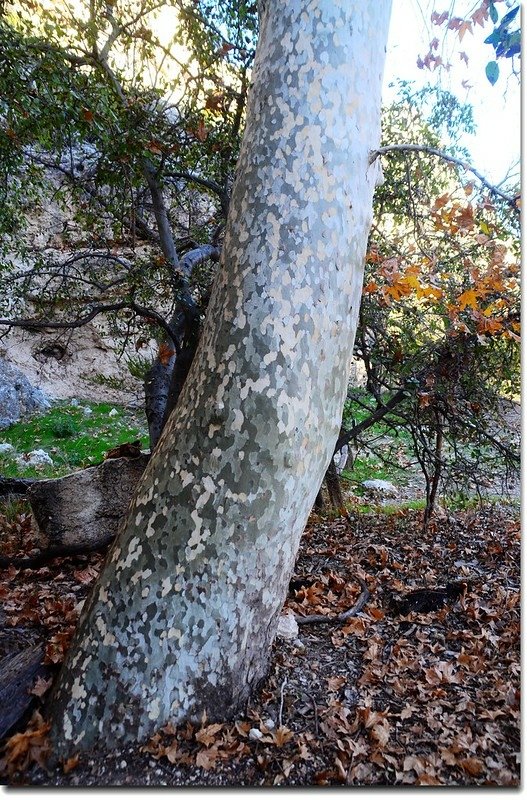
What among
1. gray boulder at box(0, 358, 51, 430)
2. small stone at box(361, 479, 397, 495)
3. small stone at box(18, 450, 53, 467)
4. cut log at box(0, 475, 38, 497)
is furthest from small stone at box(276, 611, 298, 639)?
gray boulder at box(0, 358, 51, 430)

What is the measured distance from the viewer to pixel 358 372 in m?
4.76

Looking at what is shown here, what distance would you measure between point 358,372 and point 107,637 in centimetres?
351

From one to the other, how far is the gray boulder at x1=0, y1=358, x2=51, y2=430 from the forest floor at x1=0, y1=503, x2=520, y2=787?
6568 millimetres

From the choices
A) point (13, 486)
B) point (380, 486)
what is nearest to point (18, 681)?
point (13, 486)

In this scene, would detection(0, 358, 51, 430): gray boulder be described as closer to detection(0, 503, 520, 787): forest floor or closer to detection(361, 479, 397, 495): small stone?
detection(361, 479, 397, 495): small stone

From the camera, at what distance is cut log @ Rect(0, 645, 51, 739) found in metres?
1.78

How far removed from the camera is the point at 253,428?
5.46 ft

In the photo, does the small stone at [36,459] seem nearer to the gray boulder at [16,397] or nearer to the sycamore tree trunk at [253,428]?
the gray boulder at [16,397]

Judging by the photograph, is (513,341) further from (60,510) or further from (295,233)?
(60,510)

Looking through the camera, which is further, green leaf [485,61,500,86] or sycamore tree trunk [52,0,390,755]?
green leaf [485,61,500,86]

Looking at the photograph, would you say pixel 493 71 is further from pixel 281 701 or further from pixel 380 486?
pixel 380 486

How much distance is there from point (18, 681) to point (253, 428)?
4.22ft

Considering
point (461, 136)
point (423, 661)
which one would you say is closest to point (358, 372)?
point (461, 136)

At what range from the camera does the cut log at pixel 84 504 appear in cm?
344
